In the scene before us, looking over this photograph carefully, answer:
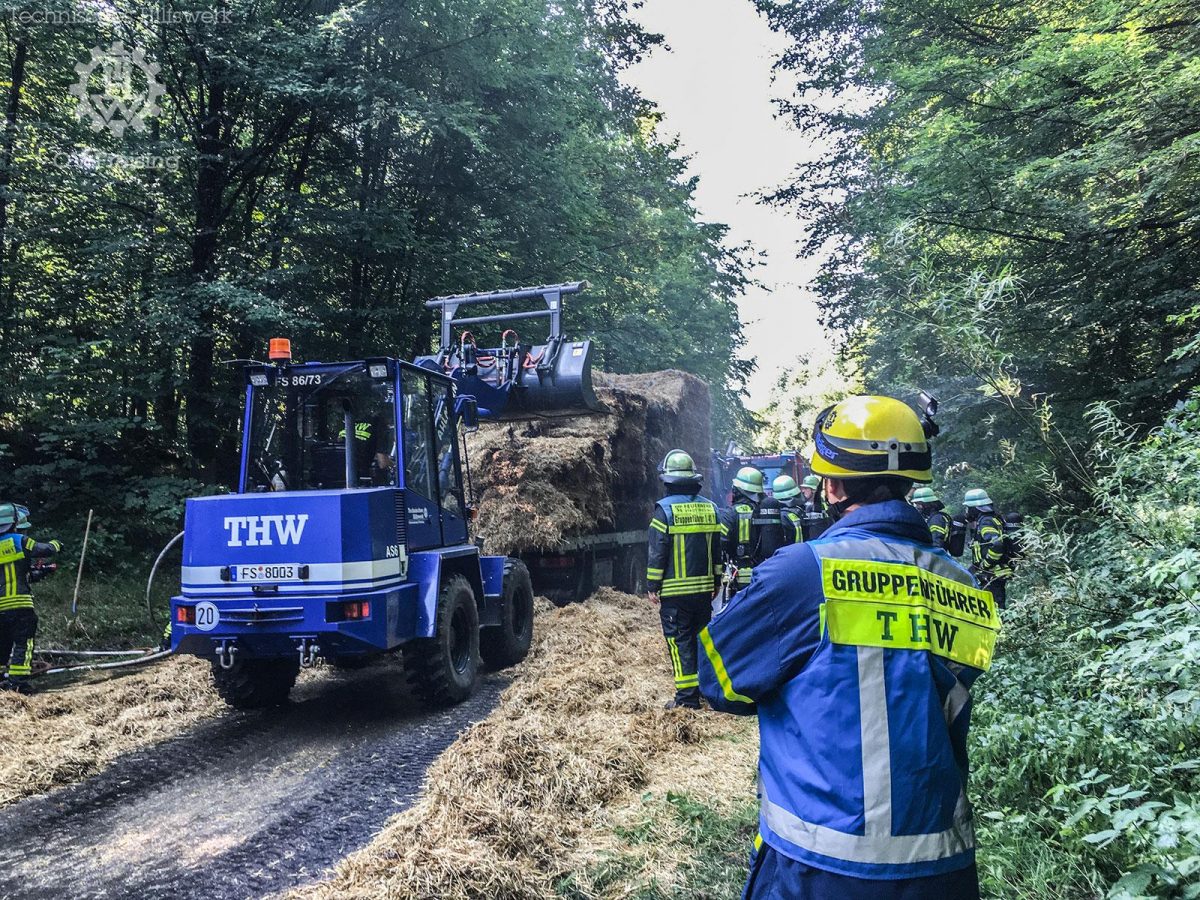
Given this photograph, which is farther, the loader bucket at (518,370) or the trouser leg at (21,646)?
the loader bucket at (518,370)

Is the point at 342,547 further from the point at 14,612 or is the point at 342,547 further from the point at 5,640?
the point at 5,640

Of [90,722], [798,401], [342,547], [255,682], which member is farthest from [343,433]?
[798,401]

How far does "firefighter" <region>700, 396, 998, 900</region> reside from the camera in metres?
1.85

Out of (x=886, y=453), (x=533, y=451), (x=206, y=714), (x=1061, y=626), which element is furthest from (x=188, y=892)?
(x=533, y=451)

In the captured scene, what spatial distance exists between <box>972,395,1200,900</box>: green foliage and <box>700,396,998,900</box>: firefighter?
1168 millimetres

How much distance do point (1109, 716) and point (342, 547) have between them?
4.80 meters

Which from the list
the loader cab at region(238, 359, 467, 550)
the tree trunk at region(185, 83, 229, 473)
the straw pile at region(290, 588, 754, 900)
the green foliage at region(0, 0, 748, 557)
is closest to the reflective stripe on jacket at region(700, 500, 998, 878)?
the straw pile at region(290, 588, 754, 900)

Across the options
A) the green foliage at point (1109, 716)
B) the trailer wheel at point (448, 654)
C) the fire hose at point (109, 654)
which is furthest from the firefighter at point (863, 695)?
the fire hose at point (109, 654)

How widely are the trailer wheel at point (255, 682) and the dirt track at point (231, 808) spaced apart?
6.4 inches

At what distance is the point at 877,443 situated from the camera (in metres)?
Answer: 2.12

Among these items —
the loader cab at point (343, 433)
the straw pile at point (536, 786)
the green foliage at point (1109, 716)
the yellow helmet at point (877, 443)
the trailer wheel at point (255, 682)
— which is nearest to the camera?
the yellow helmet at point (877, 443)

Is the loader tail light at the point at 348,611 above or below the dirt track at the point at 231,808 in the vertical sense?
above

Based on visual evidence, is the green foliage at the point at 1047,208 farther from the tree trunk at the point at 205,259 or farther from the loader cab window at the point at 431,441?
the tree trunk at the point at 205,259

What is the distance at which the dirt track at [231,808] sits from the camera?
4.01 m
